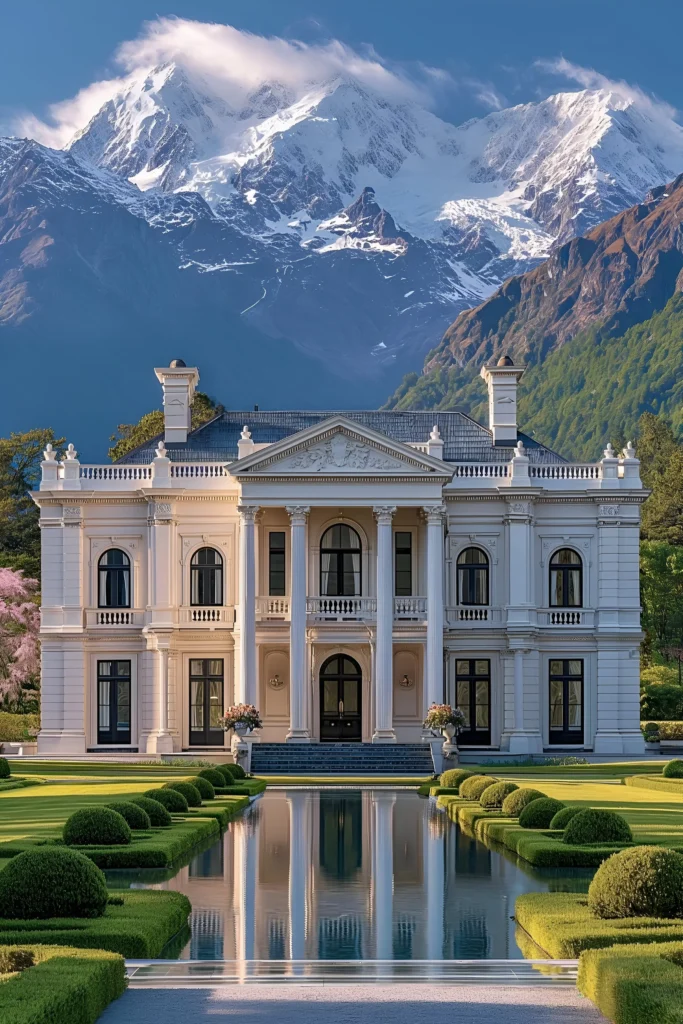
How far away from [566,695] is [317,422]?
1443 cm

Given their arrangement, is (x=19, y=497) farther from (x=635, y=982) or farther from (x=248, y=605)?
(x=635, y=982)

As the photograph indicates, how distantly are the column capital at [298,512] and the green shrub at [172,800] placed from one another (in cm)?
2677

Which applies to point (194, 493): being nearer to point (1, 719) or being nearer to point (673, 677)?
point (1, 719)

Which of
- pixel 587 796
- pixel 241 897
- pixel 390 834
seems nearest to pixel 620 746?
pixel 587 796

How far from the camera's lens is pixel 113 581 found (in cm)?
6322

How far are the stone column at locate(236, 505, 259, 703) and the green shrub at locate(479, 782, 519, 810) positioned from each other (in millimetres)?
25140

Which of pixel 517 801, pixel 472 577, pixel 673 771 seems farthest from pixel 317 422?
pixel 517 801

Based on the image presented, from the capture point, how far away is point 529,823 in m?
29.7

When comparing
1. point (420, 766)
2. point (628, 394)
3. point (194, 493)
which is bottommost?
point (420, 766)

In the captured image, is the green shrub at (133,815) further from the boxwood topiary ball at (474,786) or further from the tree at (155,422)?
the tree at (155,422)

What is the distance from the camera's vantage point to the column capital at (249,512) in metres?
59.9

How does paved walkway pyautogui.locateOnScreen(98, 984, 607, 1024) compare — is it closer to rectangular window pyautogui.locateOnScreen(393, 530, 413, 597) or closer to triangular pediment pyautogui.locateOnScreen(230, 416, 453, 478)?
triangular pediment pyautogui.locateOnScreen(230, 416, 453, 478)

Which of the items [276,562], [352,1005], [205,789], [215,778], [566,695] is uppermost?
[276,562]

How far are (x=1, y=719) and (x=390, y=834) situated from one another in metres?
39.6
